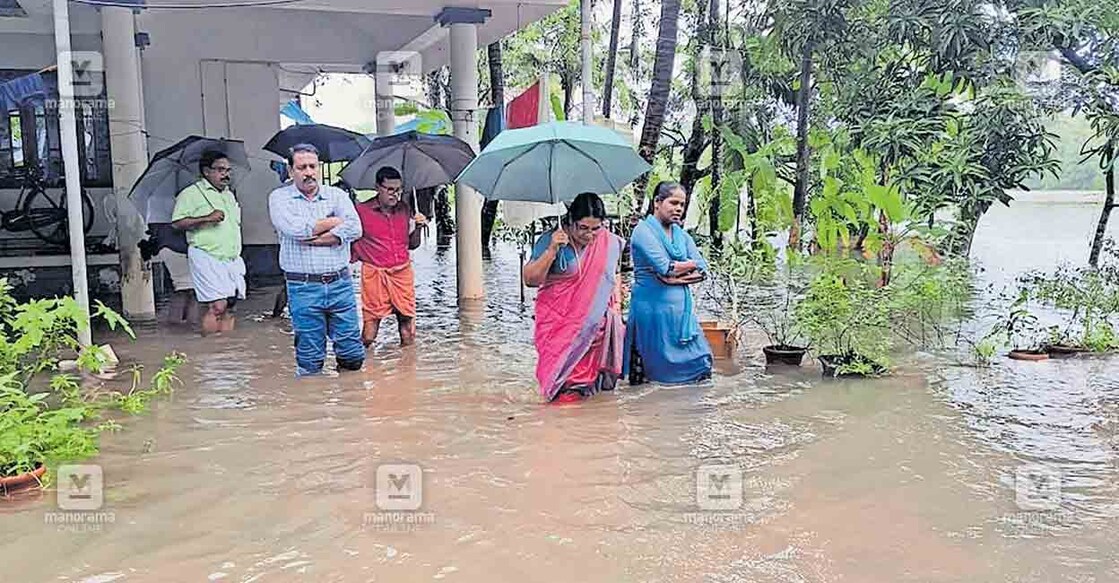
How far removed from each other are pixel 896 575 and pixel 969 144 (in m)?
3.58

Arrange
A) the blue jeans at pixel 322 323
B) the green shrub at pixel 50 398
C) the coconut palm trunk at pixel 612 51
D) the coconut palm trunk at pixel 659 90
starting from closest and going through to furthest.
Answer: the green shrub at pixel 50 398
the blue jeans at pixel 322 323
the coconut palm trunk at pixel 659 90
the coconut palm trunk at pixel 612 51

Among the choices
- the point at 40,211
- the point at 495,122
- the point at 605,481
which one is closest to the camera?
the point at 605,481

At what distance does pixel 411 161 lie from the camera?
8.28 m

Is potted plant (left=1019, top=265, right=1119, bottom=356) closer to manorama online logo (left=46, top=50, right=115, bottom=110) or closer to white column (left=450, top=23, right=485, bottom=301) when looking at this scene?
white column (left=450, top=23, right=485, bottom=301)

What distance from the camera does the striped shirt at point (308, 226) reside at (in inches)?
256

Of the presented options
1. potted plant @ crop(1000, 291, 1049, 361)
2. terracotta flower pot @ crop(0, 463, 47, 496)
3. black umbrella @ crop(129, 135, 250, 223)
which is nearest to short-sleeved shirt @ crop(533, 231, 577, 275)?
terracotta flower pot @ crop(0, 463, 47, 496)

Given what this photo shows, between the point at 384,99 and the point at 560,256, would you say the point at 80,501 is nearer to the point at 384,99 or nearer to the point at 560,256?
the point at 560,256

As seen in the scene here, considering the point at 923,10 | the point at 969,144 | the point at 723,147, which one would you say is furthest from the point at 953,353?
the point at 723,147

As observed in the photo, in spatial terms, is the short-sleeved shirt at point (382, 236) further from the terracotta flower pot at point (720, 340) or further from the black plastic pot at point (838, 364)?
the black plastic pot at point (838, 364)

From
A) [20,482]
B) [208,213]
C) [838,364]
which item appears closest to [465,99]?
[208,213]

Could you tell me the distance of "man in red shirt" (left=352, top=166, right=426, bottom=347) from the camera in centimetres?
761

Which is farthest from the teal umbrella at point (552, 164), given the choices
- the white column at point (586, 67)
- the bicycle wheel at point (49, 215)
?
the bicycle wheel at point (49, 215)

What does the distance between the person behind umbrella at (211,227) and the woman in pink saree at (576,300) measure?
331 centimetres

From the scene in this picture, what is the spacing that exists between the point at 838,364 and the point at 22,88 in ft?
32.9
